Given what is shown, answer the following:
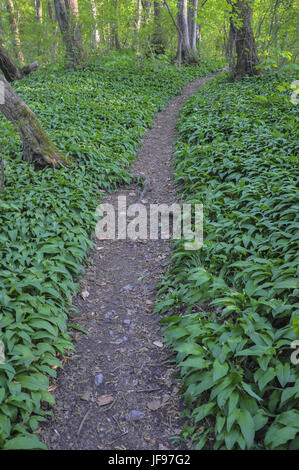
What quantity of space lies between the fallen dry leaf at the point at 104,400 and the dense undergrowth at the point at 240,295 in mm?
798

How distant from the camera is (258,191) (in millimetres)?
5633

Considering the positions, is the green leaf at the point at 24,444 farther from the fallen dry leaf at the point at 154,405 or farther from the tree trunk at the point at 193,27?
the tree trunk at the point at 193,27

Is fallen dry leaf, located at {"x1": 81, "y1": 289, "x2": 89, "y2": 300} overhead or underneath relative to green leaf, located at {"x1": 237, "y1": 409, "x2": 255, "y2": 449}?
overhead

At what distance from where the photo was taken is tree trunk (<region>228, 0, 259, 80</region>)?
11703 millimetres

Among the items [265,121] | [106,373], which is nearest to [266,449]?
[106,373]

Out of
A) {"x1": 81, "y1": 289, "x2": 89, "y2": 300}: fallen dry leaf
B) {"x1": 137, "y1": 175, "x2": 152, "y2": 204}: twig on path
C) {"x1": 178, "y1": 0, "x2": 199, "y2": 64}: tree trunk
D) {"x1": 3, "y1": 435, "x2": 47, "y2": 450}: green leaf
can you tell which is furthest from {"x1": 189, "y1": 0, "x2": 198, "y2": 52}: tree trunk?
{"x1": 3, "y1": 435, "x2": 47, "y2": 450}: green leaf

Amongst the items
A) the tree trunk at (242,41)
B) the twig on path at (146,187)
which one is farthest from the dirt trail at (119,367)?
the tree trunk at (242,41)

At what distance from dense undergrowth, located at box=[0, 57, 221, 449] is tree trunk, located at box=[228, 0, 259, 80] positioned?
12.3 feet

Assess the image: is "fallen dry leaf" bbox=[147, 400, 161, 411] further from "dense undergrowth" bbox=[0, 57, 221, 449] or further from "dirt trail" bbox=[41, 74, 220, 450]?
"dense undergrowth" bbox=[0, 57, 221, 449]

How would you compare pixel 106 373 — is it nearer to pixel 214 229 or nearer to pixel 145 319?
pixel 145 319

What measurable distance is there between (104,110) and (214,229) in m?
7.16

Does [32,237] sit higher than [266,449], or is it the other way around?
[32,237]

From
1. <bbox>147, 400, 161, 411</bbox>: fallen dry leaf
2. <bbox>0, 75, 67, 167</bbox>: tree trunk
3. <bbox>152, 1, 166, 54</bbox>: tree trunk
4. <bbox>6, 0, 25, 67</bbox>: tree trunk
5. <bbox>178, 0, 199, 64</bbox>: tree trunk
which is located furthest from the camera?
<bbox>152, 1, 166, 54</bbox>: tree trunk

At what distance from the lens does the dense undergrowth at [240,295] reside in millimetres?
2797
